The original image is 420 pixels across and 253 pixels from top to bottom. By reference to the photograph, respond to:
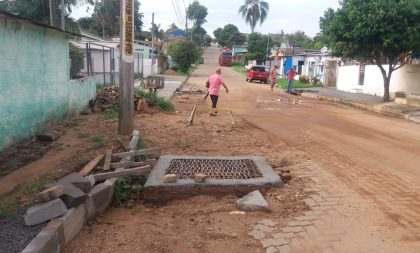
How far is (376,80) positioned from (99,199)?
22.5m

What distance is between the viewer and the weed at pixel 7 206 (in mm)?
4615

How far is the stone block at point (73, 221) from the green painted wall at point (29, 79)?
3.70 meters

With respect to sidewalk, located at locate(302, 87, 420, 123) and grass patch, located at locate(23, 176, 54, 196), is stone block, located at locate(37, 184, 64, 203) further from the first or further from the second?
sidewalk, located at locate(302, 87, 420, 123)

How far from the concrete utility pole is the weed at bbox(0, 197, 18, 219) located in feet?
14.1

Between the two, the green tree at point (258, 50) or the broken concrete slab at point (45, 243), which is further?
the green tree at point (258, 50)

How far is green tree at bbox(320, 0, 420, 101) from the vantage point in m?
18.0

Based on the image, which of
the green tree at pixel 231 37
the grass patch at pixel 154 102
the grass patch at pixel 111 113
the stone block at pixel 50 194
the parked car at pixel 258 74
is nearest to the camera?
the stone block at pixel 50 194

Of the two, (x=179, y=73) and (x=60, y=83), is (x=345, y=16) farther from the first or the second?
(x=179, y=73)

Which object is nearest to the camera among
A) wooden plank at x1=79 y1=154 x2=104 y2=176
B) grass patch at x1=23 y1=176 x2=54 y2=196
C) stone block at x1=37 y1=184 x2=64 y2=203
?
stone block at x1=37 y1=184 x2=64 y2=203

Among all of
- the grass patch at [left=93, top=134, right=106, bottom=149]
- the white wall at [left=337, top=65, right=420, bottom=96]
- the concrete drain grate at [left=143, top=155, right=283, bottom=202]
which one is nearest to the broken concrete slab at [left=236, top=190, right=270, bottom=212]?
the concrete drain grate at [left=143, top=155, right=283, bottom=202]

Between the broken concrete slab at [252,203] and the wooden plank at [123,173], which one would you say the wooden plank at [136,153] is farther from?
the broken concrete slab at [252,203]

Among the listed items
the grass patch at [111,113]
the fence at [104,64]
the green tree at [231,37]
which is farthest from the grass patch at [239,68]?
the grass patch at [111,113]

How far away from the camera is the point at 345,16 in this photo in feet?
64.1

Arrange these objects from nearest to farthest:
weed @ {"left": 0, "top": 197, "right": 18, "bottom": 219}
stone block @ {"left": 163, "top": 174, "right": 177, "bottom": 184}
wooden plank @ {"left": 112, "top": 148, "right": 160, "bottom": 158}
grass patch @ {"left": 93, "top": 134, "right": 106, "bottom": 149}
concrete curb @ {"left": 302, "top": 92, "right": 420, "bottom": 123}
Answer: weed @ {"left": 0, "top": 197, "right": 18, "bottom": 219} → stone block @ {"left": 163, "top": 174, "right": 177, "bottom": 184} → wooden plank @ {"left": 112, "top": 148, "right": 160, "bottom": 158} → grass patch @ {"left": 93, "top": 134, "right": 106, "bottom": 149} → concrete curb @ {"left": 302, "top": 92, "right": 420, "bottom": 123}
